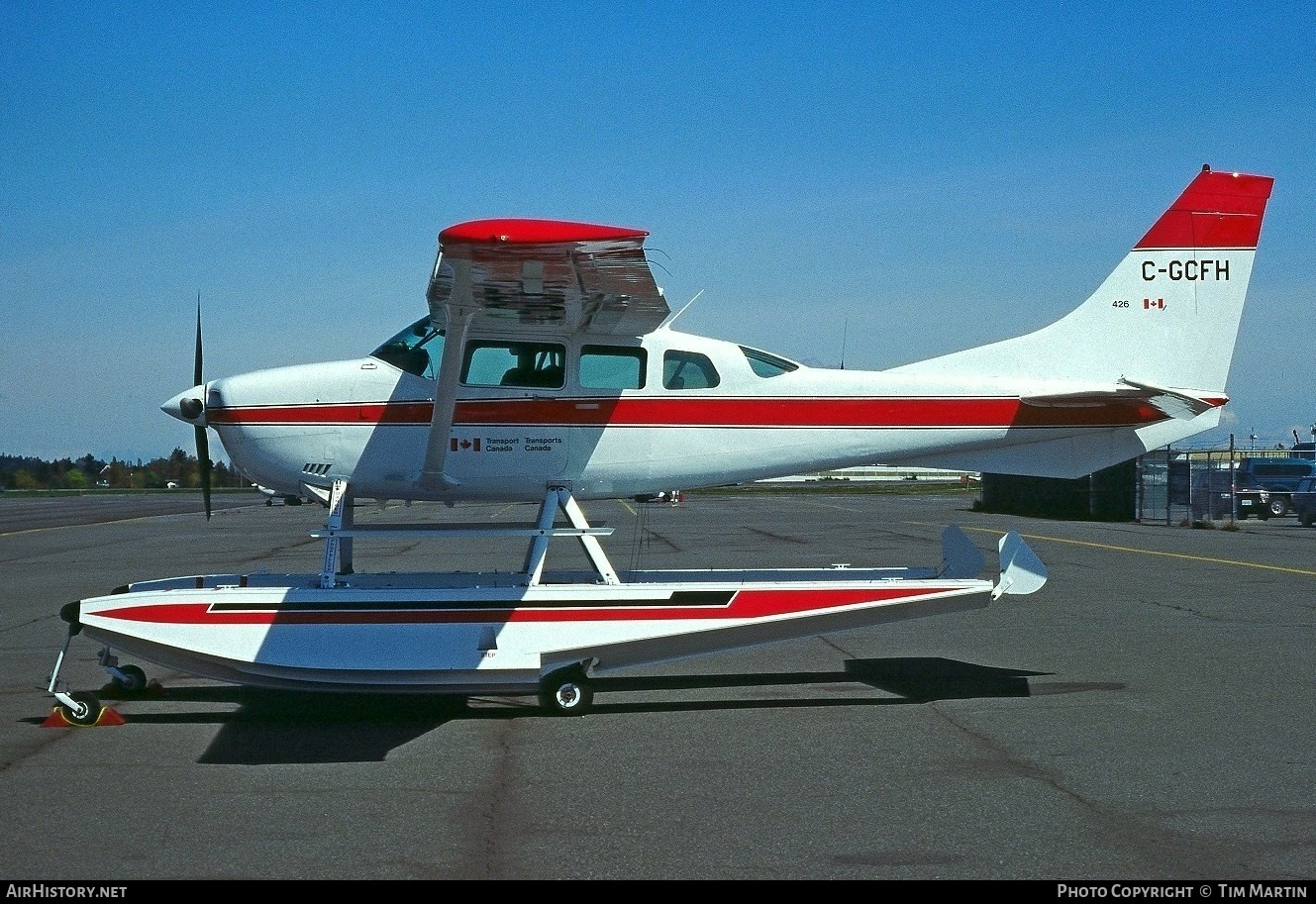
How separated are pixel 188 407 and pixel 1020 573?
6181mm

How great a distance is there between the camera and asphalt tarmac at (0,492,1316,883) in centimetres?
483

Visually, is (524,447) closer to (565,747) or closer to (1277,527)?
(565,747)

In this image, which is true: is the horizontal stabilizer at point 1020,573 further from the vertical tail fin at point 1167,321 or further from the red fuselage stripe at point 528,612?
the vertical tail fin at point 1167,321

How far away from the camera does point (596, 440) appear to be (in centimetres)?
902

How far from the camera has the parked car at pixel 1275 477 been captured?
115 feet

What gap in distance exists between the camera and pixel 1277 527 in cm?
2994

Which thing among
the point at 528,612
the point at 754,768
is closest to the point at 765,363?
the point at 528,612

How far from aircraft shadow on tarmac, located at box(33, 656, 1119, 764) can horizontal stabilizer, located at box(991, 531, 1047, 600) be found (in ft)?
2.38

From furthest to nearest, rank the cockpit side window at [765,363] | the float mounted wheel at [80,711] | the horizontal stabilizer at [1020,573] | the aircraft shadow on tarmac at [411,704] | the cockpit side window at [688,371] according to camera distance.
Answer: the cockpit side window at [765,363], the cockpit side window at [688,371], the horizontal stabilizer at [1020,573], the float mounted wheel at [80,711], the aircraft shadow on tarmac at [411,704]

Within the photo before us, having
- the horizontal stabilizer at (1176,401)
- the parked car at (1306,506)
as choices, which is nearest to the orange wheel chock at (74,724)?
the horizontal stabilizer at (1176,401)

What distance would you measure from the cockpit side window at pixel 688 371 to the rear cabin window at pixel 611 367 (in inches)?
8.0

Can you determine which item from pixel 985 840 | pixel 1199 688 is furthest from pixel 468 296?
pixel 1199 688

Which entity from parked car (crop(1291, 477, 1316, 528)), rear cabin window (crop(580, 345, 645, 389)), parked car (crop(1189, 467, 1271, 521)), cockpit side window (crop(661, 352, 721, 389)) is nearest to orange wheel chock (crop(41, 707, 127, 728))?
rear cabin window (crop(580, 345, 645, 389))

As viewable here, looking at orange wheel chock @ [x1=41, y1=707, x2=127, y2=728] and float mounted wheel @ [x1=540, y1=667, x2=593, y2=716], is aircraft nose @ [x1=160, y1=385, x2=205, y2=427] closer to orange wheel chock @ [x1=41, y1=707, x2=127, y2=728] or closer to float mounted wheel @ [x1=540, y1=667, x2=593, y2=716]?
orange wheel chock @ [x1=41, y1=707, x2=127, y2=728]
